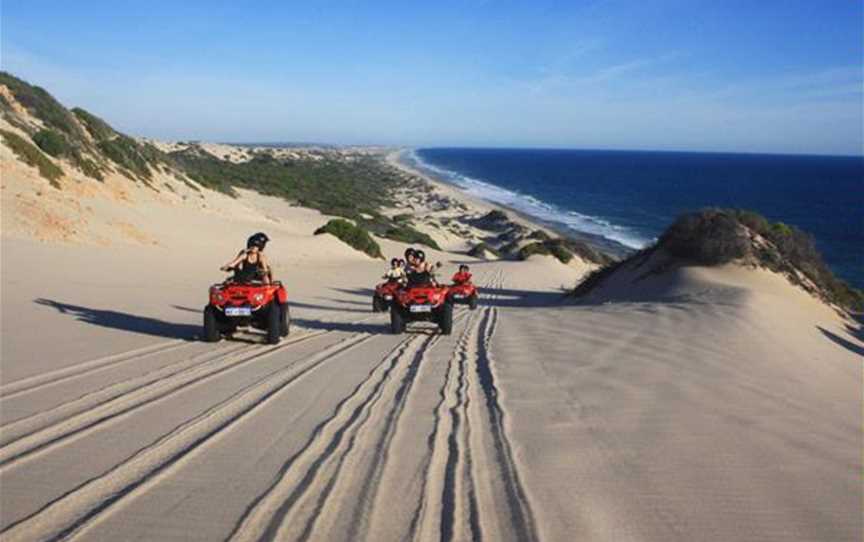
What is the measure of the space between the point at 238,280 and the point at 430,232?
46177 millimetres

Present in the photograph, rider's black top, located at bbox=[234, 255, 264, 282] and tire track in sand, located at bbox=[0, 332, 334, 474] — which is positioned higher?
rider's black top, located at bbox=[234, 255, 264, 282]

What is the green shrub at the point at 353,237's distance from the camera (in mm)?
37906

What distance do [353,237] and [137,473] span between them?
33.5m

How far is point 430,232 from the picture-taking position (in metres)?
56.8

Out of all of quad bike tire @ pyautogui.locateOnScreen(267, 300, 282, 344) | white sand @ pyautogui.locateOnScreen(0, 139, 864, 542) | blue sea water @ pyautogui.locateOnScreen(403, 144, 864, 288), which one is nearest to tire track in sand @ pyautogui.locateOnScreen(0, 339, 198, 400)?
white sand @ pyautogui.locateOnScreen(0, 139, 864, 542)

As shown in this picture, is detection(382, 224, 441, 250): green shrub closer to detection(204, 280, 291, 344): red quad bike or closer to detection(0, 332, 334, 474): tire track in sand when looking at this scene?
detection(204, 280, 291, 344): red quad bike

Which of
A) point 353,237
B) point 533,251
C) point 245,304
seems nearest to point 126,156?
point 353,237

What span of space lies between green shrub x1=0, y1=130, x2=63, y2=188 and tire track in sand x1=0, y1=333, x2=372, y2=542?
2070cm

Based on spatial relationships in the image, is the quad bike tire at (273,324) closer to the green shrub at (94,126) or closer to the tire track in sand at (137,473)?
the tire track in sand at (137,473)

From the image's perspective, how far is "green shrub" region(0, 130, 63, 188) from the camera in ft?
80.7

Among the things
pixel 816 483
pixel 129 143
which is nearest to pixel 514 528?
pixel 816 483

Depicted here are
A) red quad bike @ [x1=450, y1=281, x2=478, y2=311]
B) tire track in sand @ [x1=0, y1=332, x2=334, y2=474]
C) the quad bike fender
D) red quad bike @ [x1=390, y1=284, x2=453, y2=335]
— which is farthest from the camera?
red quad bike @ [x1=450, y1=281, x2=478, y2=311]

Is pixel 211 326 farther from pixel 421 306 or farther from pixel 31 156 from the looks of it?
pixel 31 156

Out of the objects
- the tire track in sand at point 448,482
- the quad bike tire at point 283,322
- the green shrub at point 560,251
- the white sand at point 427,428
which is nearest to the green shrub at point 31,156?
the white sand at point 427,428
